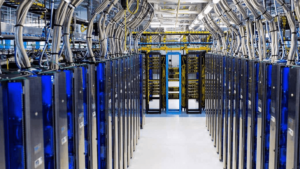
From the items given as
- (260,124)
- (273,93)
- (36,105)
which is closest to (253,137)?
(260,124)

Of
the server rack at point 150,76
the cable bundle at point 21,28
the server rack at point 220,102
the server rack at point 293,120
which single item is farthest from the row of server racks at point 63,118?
the server rack at point 150,76

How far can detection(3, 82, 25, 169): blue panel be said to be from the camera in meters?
1.83

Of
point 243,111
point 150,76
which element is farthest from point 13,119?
point 150,76

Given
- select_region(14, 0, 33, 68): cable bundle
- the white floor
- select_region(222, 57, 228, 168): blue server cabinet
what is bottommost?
the white floor

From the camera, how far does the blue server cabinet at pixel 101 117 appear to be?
405 cm

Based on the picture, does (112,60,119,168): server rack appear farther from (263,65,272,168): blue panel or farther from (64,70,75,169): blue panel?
(263,65,272,168): blue panel

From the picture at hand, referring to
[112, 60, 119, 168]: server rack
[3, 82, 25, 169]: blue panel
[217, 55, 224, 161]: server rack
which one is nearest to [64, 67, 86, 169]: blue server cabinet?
[3, 82, 25, 169]: blue panel

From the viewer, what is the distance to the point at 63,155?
262 centimetres

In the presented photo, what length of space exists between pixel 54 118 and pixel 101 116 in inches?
72.5

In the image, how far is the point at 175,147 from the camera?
7.96 metres

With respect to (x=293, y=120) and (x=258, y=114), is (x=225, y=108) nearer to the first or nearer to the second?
(x=258, y=114)

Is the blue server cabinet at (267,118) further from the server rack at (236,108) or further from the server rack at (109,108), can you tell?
the server rack at (109,108)

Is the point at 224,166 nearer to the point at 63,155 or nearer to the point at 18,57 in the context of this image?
the point at 63,155

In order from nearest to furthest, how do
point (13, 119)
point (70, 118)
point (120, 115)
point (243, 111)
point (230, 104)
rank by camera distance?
point (13, 119), point (70, 118), point (243, 111), point (120, 115), point (230, 104)
